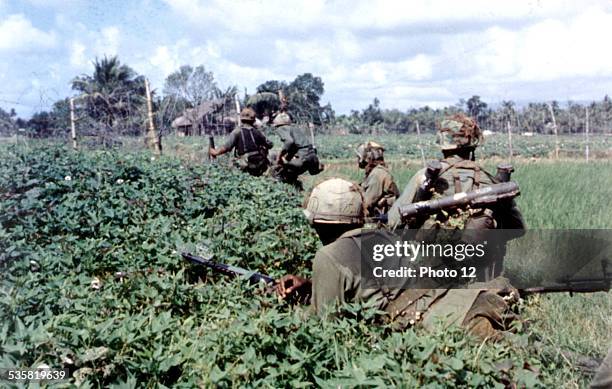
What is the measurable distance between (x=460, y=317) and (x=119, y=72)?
2357 inches

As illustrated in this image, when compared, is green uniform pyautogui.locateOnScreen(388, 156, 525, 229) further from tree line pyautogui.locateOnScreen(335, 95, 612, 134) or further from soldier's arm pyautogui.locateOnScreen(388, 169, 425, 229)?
tree line pyautogui.locateOnScreen(335, 95, 612, 134)

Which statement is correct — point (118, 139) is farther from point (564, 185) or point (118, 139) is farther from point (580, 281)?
point (580, 281)

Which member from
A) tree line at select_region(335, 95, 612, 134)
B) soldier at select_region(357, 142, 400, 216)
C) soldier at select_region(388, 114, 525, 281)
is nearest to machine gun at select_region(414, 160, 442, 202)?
soldier at select_region(388, 114, 525, 281)

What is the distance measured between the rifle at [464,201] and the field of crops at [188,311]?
2.37 ft

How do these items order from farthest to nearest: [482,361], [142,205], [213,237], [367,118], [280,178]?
1. [367,118]
2. [280,178]
3. [142,205]
4. [213,237]
5. [482,361]

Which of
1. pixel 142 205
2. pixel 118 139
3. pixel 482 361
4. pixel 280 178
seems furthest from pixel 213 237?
pixel 118 139

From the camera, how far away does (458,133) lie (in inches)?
197

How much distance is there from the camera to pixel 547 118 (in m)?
56.1

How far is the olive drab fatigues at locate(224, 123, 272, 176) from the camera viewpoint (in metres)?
10.8

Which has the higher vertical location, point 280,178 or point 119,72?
point 119,72

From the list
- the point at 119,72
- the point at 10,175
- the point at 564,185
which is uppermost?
the point at 119,72

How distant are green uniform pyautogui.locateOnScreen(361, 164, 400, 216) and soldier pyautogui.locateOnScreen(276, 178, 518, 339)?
13.0ft

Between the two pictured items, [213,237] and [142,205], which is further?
[142,205]

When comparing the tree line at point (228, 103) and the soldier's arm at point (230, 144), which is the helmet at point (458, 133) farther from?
the soldier's arm at point (230, 144)
